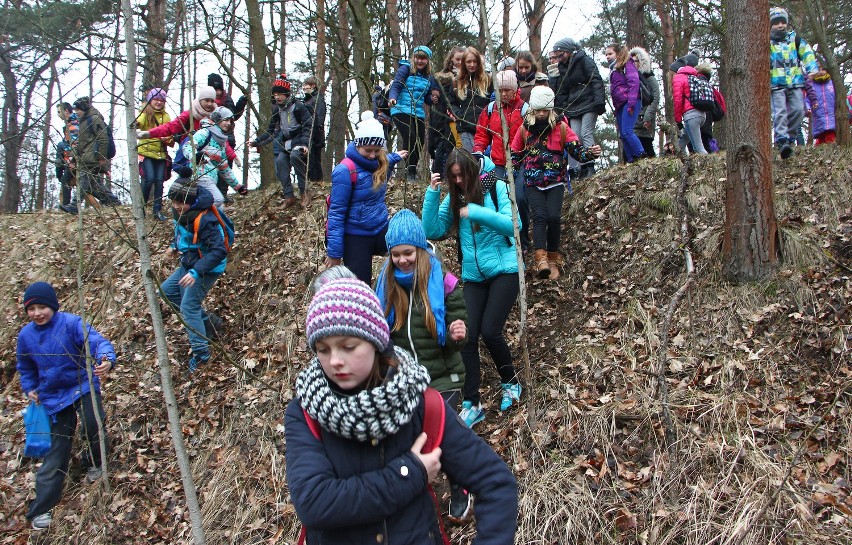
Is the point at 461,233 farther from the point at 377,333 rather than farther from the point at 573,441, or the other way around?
the point at 377,333

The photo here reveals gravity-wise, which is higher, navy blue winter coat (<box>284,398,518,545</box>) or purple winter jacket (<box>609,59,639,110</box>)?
purple winter jacket (<box>609,59,639,110</box>)

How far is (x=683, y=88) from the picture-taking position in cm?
827

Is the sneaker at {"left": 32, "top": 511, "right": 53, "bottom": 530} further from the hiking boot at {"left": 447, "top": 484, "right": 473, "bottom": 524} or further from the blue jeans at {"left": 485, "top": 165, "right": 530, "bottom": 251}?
the blue jeans at {"left": 485, "top": 165, "right": 530, "bottom": 251}

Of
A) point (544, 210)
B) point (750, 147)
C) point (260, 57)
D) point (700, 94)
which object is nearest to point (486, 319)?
Answer: point (544, 210)

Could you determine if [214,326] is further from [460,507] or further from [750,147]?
[750,147]

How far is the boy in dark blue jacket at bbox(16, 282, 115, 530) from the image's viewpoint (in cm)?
505

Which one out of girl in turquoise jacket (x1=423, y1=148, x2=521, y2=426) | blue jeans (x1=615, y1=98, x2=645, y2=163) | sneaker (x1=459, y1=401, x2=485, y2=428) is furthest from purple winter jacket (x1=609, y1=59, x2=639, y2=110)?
sneaker (x1=459, y1=401, x2=485, y2=428)

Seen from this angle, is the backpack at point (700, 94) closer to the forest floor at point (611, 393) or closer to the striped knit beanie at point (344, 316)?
the forest floor at point (611, 393)

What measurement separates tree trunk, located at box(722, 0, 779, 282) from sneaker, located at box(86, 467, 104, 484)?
6336 millimetres

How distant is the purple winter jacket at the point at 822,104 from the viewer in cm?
814

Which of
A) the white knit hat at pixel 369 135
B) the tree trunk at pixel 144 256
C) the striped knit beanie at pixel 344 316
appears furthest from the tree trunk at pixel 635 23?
the striped knit beanie at pixel 344 316

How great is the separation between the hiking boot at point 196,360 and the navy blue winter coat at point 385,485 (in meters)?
5.00

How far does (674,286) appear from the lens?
18.3ft

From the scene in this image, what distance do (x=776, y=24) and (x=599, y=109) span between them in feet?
9.15
